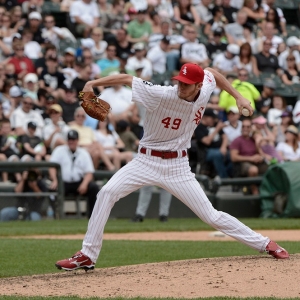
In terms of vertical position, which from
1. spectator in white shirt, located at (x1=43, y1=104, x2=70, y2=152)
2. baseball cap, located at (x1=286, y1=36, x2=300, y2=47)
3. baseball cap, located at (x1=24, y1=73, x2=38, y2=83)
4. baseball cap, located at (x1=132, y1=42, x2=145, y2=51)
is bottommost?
spectator in white shirt, located at (x1=43, y1=104, x2=70, y2=152)

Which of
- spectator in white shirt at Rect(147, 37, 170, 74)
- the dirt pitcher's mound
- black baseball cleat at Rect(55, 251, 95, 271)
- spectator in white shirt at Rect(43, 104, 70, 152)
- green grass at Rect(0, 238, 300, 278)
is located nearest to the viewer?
the dirt pitcher's mound

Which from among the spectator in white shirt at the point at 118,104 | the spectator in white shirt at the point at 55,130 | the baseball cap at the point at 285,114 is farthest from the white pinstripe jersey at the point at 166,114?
the baseball cap at the point at 285,114

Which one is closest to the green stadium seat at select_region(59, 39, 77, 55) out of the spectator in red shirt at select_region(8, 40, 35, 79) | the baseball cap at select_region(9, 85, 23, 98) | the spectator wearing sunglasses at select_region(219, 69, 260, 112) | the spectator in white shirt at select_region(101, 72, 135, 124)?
the spectator in red shirt at select_region(8, 40, 35, 79)

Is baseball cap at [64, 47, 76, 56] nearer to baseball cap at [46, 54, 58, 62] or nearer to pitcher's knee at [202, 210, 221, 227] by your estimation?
baseball cap at [46, 54, 58, 62]

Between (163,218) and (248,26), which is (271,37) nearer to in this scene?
(248,26)

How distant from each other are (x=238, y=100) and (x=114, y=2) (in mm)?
12913

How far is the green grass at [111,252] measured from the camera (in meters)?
8.66

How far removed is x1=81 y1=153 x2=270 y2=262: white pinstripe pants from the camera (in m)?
7.39

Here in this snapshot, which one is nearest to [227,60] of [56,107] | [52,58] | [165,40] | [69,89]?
[165,40]

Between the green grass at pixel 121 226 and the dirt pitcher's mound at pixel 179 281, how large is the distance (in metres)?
4.74

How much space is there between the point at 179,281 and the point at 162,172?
108 cm

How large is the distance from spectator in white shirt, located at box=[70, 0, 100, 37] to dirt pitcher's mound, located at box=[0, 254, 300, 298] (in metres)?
12.1

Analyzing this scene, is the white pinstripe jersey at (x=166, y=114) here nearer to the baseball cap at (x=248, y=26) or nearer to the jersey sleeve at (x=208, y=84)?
→ the jersey sleeve at (x=208, y=84)

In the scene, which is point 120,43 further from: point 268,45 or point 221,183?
point 221,183
